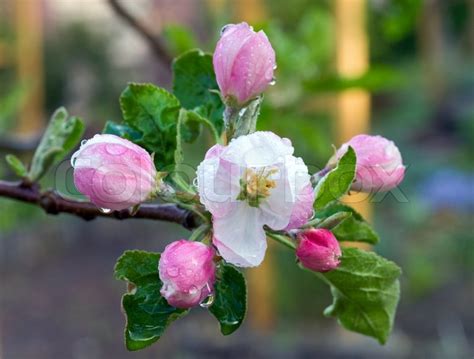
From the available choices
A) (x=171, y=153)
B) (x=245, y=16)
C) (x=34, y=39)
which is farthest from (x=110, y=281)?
(x=171, y=153)

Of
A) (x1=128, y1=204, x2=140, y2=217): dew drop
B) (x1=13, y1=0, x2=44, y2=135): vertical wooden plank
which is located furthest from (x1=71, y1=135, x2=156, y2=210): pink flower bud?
(x1=13, y1=0, x2=44, y2=135): vertical wooden plank

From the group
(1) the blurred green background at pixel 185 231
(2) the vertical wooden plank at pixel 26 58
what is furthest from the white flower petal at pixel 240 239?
(2) the vertical wooden plank at pixel 26 58

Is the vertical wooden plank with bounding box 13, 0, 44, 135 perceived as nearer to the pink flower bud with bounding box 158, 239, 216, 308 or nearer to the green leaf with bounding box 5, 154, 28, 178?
the green leaf with bounding box 5, 154, 28, 178

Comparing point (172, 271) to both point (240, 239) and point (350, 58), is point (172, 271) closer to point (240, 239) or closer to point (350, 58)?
point (240, 239)

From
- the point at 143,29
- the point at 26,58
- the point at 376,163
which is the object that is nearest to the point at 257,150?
the point at 376,163

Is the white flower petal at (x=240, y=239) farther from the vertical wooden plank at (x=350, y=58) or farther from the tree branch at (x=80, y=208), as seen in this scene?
the vertical wooden plank at (x=350, y=58)

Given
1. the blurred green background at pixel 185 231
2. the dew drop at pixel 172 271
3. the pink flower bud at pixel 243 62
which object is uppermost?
the pink flower bud at pixel 243 62
